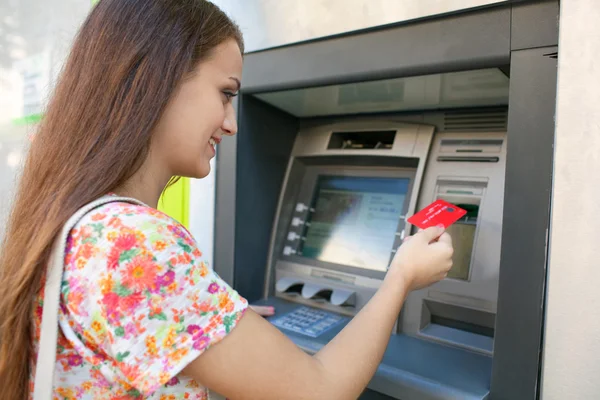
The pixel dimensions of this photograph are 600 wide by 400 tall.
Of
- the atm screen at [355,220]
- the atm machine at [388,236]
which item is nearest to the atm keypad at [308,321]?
the atm machine at [388,236]

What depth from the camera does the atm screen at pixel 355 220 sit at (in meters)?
1.53

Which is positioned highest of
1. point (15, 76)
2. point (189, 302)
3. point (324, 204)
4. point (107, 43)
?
point (15, 76)

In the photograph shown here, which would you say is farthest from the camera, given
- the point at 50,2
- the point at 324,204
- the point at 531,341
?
the point at 50,2

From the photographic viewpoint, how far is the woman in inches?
24.1

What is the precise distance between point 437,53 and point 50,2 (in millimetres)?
2093

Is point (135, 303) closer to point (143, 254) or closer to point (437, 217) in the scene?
point (143, 254)

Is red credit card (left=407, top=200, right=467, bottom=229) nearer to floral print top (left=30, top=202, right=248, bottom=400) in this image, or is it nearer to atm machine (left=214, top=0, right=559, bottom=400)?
atm machine (left=214, top=0, right=559, bottom=400)

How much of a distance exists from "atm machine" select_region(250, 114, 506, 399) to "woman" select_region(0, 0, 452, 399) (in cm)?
42

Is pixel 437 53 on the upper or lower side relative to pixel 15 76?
lower

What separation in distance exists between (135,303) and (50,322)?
6.0 inches

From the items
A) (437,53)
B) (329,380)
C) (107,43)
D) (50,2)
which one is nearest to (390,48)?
(437,53)

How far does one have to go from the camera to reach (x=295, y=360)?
687 millimetres

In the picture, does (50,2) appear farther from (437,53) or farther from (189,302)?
(189,302)

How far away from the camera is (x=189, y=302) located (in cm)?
63
